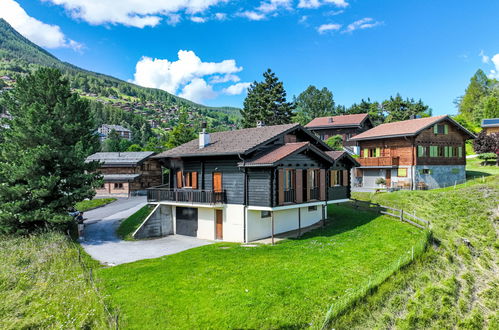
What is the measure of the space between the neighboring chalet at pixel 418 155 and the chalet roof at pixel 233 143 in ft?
56.5

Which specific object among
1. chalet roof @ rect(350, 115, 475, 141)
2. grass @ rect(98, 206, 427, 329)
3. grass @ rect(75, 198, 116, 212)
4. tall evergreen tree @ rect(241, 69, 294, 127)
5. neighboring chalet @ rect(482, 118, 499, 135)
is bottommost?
grass @ rect(98, 206, 427, 329)

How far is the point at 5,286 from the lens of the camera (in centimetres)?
1210

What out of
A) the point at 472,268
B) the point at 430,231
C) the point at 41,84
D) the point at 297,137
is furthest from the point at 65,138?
the point at 472,268

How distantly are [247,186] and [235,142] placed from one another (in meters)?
3.85

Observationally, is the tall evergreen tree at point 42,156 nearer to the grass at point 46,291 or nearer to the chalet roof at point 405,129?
the grass at point 46,291

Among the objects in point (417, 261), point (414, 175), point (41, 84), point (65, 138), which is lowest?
point (417, 261)

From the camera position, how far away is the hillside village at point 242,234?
10.7m

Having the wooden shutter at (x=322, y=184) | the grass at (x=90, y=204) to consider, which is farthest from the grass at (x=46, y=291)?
the grass at (x=90, y=204)

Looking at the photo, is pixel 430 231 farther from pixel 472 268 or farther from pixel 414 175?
pixel 414 175

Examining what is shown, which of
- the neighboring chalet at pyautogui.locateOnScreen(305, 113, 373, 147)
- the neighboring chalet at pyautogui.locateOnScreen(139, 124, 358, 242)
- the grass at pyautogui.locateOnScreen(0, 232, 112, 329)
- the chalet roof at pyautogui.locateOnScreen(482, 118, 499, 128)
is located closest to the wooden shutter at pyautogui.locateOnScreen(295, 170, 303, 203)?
the neighboring chalet at pyautogui.locateOnScreen(139, 124, 358, 242)

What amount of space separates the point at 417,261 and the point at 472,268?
364 cm

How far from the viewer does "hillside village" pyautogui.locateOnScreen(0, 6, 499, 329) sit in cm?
1071

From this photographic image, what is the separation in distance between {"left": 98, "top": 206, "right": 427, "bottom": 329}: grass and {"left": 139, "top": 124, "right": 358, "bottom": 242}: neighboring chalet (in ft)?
7.36

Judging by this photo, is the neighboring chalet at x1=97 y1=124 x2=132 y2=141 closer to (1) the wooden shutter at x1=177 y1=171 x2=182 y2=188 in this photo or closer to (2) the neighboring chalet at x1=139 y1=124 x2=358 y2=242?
(1) the wooden shutter at x1=177 y1=171 x2=182 y2=188
